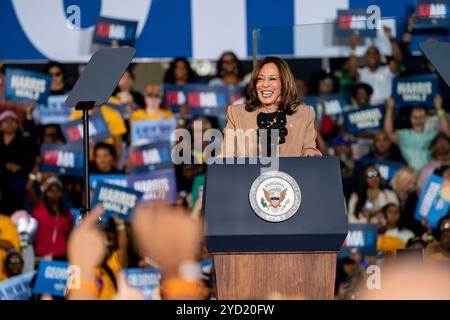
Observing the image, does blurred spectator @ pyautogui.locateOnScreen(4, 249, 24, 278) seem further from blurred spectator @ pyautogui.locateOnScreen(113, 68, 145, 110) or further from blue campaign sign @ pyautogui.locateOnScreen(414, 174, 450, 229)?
blue campaign sign @ pyautogui.locateOnScreen(414, 174, 450, 229)

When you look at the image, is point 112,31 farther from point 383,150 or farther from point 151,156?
point 383,150

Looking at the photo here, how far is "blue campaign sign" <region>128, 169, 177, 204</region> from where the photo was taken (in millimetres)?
8242

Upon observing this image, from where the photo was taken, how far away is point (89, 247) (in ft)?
22.0

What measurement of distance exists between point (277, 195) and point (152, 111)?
4.29 m

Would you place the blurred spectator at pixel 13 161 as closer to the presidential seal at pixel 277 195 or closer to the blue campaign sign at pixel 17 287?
the blue campaign sign at pixel 17 287

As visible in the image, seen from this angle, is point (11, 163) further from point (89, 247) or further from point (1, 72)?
point (89, 247)

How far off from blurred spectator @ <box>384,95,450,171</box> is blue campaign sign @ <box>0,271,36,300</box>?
2.94m

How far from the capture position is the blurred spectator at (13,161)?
828 centimetres

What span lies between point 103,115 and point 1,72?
1.03 meters

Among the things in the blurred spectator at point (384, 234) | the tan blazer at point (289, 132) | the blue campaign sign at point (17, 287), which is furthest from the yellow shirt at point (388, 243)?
the tan blazer at point (289, 132)

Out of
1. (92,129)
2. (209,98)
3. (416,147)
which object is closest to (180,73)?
(209,98)

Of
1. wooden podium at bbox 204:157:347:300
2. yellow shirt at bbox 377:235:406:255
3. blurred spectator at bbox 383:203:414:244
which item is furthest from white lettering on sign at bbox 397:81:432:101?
wooden podium at bbox 204:157:347:300
